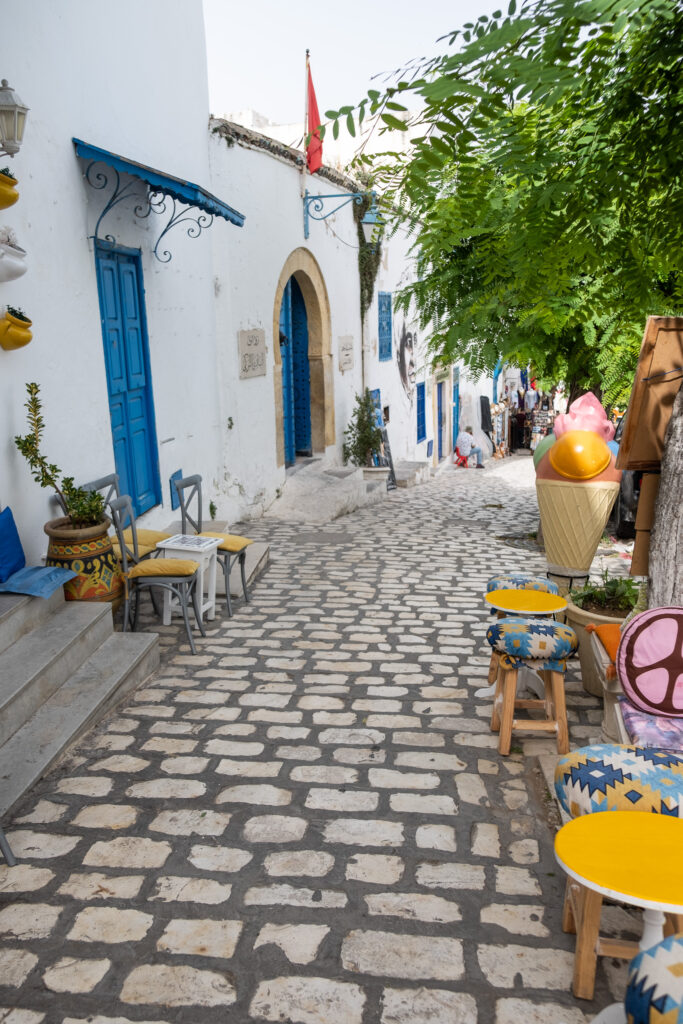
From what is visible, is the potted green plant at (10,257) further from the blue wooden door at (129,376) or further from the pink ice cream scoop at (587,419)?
the pink ice cream scoop at (587,419)

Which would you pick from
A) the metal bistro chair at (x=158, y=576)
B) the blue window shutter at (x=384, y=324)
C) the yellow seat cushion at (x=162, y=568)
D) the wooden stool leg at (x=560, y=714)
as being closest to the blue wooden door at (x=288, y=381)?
the blue window shutter at (x=384, y=324)

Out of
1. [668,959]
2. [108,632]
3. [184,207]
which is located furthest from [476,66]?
[184,207]

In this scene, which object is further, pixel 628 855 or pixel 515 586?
pixel 515 586

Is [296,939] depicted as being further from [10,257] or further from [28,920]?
[10,257]

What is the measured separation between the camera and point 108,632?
5020 mm

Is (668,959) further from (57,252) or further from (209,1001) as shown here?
(57,252)

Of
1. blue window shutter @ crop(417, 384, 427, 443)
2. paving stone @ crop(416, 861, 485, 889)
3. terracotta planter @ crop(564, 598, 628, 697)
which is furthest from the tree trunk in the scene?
blue window shutter @ crop(417, 384, 427, 443)

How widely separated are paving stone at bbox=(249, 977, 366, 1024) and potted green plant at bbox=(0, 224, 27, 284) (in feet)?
13.2

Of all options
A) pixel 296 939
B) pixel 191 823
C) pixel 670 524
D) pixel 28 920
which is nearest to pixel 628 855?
pixel 296 939

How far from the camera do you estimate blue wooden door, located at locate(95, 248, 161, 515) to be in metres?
6.35

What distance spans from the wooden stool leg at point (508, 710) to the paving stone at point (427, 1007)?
5.06 ft

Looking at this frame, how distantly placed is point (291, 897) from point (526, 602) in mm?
2114

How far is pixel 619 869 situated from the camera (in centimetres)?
210

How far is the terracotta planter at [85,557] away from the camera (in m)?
4.93
